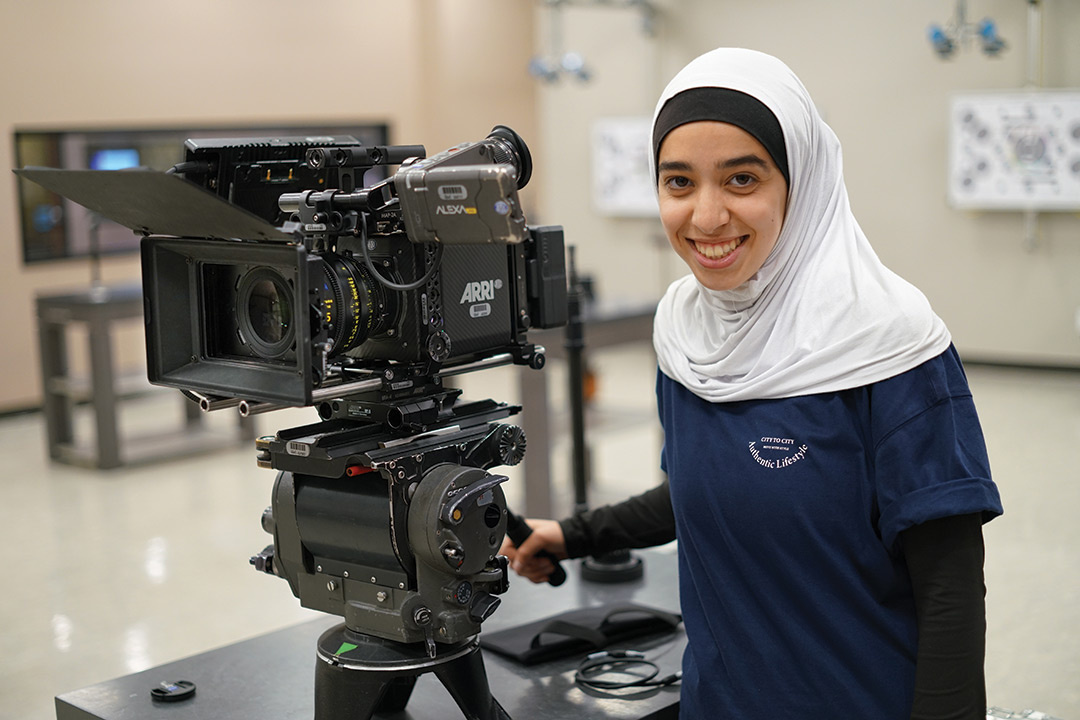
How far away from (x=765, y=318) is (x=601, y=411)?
13.4ft

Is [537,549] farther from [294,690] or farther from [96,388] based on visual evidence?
[96,388]

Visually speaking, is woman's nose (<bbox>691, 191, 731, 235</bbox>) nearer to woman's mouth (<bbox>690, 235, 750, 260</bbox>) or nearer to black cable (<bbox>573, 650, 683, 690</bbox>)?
woman's mouth (<bbox>690, 235, 750, 260</bbox>)

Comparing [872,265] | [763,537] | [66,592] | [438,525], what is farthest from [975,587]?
[66,592]

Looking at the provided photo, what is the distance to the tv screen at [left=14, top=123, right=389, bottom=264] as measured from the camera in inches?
275

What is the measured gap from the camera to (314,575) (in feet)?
5.00

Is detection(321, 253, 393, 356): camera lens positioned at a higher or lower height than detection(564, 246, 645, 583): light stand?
higher

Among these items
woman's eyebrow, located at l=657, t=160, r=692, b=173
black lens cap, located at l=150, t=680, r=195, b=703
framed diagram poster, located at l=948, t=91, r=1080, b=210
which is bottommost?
black lens cap, located at l=150, t=680, r=195, b=703

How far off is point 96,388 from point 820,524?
496 centimetres

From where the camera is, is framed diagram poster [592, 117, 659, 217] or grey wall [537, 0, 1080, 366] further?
framed diagram poster [592, 117, 659, 217]

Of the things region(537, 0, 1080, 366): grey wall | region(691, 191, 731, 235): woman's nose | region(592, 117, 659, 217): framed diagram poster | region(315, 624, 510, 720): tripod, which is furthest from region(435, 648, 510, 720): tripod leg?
region(592, 117, 659, 217): framed diagram poster

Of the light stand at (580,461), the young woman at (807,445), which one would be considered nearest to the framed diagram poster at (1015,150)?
the light stand at (580,461)

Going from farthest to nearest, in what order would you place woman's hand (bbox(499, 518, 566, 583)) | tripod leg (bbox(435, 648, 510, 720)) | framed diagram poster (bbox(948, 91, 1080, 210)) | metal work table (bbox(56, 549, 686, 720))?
framed diagram poster (bbox(948, 91, 1080, 210)) < woman's hand (bbox(499, 518, 566, 583)) < metal work table (bbox(56, 549, 686, 720)) < tripod leg (bbox(435, 648, 510, 720))

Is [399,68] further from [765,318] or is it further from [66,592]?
[765,318]

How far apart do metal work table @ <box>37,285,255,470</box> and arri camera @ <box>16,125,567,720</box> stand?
4.32m
